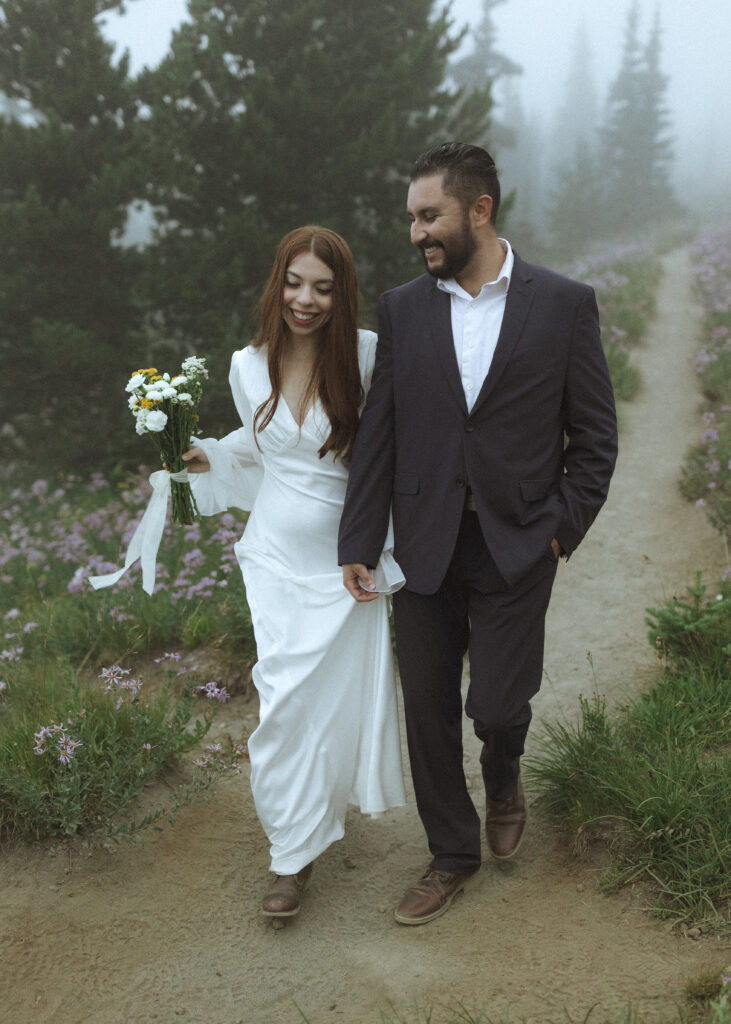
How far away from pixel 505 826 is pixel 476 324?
6.32 ft

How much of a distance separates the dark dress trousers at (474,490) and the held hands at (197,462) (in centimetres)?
72

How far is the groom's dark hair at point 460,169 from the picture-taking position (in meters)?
3.00

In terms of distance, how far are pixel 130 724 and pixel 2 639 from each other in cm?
221

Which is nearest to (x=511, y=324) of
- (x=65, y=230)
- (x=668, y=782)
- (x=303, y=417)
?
(x=303, y=417)

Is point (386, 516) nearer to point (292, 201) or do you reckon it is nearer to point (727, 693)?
Answer: point (727, 693)

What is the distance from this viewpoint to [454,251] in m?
3.04

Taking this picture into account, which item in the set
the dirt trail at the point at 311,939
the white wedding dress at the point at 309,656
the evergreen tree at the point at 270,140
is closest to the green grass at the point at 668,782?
the dirt trail at the point at 311,939

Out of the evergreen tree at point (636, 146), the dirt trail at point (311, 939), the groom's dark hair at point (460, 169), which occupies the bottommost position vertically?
the dirt trail at point (311, 939)

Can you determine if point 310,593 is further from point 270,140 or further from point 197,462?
point 270,140

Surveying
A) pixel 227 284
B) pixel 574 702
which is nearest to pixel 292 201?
pixel 227 284

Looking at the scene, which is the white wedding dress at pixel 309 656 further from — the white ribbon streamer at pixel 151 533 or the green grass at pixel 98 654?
the green grass at pixel 98 654

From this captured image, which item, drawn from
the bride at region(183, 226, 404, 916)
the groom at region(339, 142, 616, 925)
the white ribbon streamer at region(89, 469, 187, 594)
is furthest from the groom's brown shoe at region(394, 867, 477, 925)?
the white ribbon streamer at region(89, 469, 187, 594)

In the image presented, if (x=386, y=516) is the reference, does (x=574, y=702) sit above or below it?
below

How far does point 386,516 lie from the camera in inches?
127
